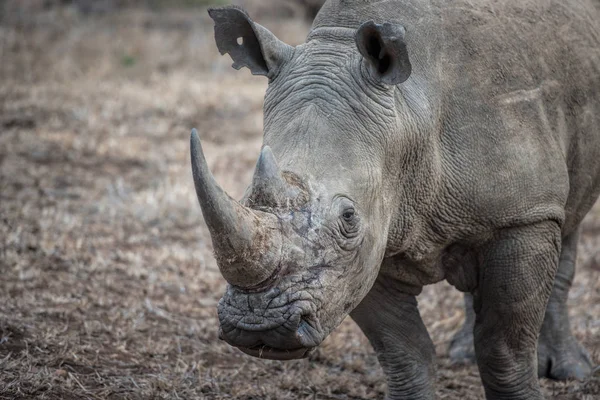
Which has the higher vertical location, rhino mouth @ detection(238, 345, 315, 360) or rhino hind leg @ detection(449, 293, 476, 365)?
rhino mouth @ detection(238, 345, 315, 360)

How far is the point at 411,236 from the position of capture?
4.10m

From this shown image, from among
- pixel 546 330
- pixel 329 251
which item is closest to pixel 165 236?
pixel 546 330

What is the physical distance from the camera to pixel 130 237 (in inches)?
294

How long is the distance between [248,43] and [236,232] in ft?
4.36

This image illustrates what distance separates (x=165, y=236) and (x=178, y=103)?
3848 millimetres

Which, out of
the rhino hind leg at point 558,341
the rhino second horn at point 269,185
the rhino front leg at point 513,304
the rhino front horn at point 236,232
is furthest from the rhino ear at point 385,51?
the rhino hind leg at point 558,341

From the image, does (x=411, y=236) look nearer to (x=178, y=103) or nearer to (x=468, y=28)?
(x=468, y=28)

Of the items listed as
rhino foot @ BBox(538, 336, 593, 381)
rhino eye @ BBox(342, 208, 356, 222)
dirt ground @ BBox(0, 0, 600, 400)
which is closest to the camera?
rhino eye @ BBox(342, 208, 356, 222)

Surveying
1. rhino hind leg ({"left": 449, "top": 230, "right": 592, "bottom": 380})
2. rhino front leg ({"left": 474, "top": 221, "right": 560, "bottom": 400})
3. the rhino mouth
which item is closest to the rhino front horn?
the rhino mouth

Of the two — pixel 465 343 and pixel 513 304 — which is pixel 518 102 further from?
pixel 465 343

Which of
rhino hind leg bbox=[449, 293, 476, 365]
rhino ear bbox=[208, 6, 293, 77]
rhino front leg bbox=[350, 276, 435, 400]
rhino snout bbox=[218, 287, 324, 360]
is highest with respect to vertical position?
rhino ear bbox=[208, 6, 293, 77]

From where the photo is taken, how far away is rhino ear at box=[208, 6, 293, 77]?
3967 millimetres

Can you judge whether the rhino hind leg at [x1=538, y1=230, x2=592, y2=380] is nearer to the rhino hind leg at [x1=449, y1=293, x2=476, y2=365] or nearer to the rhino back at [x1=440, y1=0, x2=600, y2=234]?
the rhino hind leg at [x1=449, y1=293, x2=476, y2=365]

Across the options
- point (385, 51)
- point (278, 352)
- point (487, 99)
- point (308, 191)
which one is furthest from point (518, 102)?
point (278, 352)
